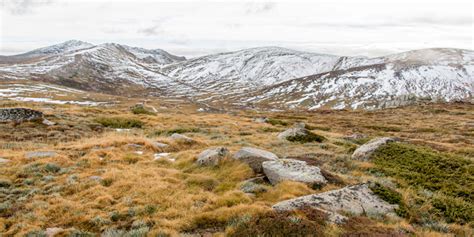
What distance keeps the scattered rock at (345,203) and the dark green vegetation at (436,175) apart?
2.31 metres

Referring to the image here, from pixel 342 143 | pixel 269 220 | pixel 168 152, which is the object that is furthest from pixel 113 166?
pixel 342 143

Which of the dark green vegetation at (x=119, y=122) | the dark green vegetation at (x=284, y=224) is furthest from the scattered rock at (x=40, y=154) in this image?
the dark green vegetation at (x=119, y=122)

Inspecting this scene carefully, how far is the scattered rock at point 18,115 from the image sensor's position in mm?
29578

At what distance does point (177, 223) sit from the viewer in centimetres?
1064

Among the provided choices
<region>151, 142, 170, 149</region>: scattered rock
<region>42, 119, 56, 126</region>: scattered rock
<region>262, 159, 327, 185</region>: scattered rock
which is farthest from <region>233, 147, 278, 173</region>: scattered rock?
<region>42, 119, 56, 126</region>: scattered rock

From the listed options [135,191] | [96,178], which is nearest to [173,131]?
[96,178]

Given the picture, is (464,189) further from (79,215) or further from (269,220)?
(79,215)

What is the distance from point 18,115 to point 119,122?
8.84 m

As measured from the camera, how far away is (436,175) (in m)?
16.6

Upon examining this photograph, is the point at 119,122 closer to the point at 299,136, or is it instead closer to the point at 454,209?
the point at 299,136

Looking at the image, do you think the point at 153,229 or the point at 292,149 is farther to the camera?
the point at 292,149

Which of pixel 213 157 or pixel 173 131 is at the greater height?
pixel 213 157

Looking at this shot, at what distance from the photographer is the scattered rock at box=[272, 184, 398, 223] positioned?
1090 centimetres

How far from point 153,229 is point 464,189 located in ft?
40.9
